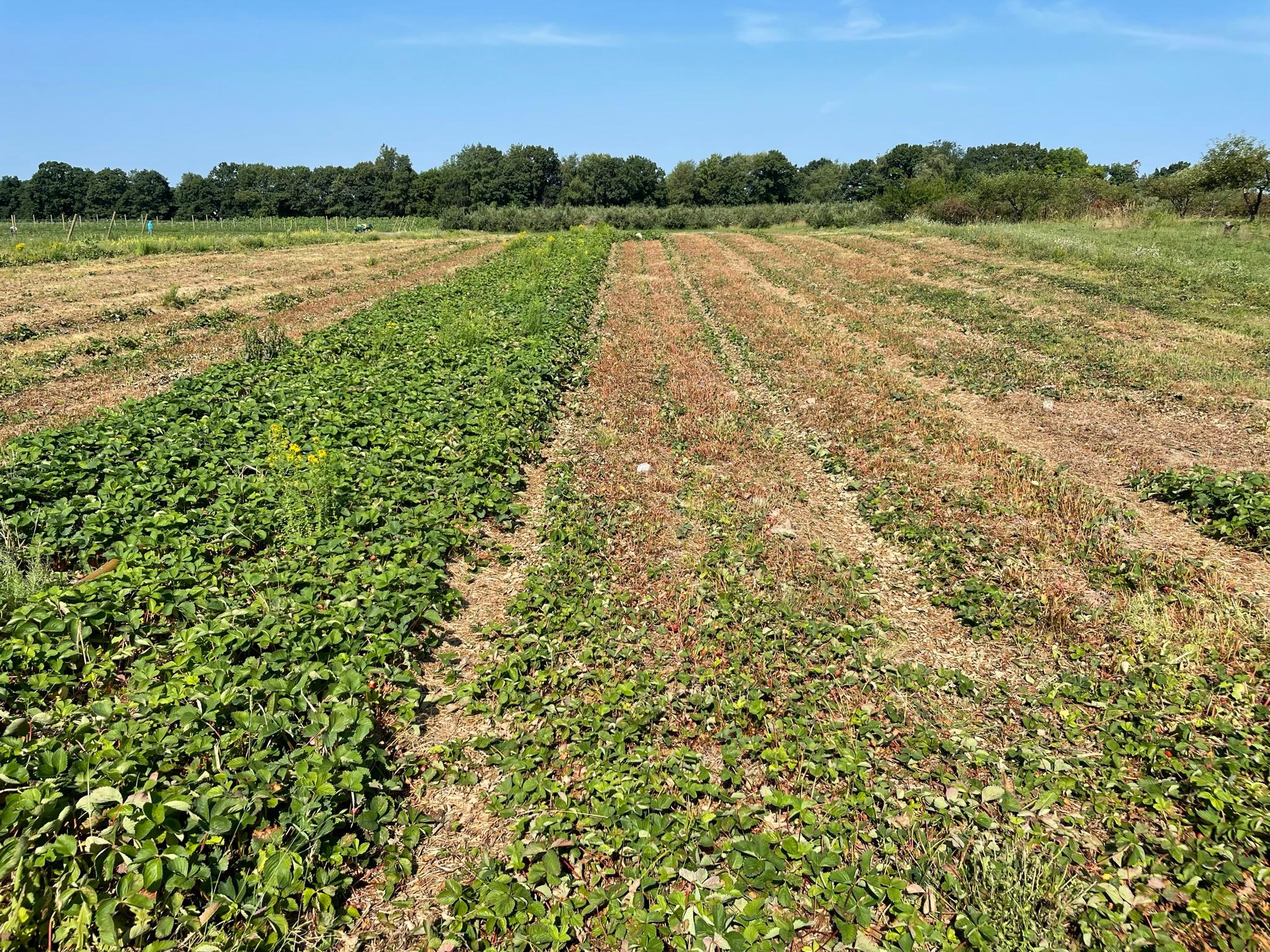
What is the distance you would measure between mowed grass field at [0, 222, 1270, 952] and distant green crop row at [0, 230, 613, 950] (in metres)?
0.03

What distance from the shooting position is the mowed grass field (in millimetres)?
3162

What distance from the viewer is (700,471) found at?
27.6ft

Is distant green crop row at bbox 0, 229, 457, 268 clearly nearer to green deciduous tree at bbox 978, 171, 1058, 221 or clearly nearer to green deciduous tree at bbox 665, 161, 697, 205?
green deciduous tree at bbox 978, 171, 1058, 221

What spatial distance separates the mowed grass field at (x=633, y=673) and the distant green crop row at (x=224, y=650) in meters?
0.03

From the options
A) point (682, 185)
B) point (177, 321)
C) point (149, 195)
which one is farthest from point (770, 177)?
point (177, 321)

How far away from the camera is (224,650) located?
14.2 ft

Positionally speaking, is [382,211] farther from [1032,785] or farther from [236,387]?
[1032,785]

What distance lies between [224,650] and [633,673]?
2.75m

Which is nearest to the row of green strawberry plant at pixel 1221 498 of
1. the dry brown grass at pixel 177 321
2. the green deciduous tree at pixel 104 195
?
the dry brown grass at pixel 177 321

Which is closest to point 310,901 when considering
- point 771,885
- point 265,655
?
point 265,655

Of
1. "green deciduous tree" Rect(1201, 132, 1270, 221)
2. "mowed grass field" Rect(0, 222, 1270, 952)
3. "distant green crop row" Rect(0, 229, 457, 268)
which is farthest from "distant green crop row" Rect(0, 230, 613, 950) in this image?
"green deciduous tree" Rect(1201, 132, 1270, 221)

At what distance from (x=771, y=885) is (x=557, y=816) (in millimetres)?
1180

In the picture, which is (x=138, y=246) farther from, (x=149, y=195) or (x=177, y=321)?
(x=149, y=195)

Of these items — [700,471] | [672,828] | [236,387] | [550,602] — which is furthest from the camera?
[236,387]
